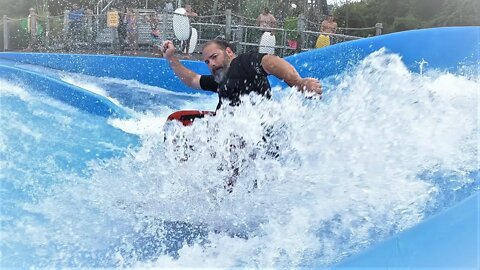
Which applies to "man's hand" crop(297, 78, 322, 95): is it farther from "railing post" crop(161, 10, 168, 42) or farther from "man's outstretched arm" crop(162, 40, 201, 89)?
"railing post" crop(161, 10, 168, 42)

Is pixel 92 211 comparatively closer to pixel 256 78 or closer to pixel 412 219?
pixel 256 78

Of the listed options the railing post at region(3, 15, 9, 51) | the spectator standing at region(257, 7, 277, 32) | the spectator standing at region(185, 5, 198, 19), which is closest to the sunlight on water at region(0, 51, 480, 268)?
the spectator standing at region(257, 7, 277, 32)

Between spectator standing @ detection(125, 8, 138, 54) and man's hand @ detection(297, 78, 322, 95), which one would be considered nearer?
man's hand @ detection(297, 78, 322, 95)

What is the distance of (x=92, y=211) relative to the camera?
2.41 metres

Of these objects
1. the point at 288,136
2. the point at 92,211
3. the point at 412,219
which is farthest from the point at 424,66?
the point at 92,211

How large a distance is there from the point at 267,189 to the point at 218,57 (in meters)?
0.69

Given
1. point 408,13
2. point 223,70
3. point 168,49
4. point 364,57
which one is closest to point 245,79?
point 223,70

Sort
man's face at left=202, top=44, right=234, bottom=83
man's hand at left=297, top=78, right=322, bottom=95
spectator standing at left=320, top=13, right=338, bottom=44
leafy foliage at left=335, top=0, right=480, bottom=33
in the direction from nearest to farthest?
man's hand at left=297, top=78, right=322, bottom=95
man's face at left=202, top=44, right=234, bottom=83
spectator standing at left=320, top=13, right=338, bottom=44
leafy foliage at left=335, top=0, right=480, bottom=33

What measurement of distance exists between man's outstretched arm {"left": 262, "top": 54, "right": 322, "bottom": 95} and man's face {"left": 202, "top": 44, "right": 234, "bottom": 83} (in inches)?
8.5

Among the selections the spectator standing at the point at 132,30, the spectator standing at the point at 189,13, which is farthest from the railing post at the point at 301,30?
the spectator standing at the point at 132,30

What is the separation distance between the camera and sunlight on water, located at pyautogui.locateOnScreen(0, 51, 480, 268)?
1948 mm

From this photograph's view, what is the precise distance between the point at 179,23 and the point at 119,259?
554 centimetres

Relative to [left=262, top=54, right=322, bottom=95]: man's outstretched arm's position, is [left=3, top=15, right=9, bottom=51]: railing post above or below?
below

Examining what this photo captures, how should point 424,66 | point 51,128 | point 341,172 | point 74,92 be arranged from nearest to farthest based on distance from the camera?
1. point 341,172
2. point 51,128
3. point 424,66
4. point 74,92
